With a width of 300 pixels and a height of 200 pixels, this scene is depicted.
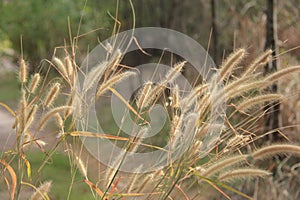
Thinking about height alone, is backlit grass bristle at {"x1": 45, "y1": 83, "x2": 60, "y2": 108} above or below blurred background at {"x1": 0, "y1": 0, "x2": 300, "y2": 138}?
above


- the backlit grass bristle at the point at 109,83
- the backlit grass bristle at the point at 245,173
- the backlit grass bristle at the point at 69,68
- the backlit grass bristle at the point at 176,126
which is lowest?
the backlit grass bristle at the point at 245,173

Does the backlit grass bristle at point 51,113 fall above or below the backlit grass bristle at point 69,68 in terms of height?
below

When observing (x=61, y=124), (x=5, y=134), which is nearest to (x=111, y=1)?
(x=5, y=134)

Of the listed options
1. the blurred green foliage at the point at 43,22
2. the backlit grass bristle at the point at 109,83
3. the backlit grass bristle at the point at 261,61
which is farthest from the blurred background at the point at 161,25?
the backlit grass bristle at the point at 109,83

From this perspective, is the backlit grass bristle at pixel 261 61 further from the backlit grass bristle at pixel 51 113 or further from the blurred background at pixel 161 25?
the blurred background at pixel 161 25

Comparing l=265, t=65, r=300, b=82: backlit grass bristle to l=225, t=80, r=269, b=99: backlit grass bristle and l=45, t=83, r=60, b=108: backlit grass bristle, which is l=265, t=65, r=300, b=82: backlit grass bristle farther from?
l=45, t=83, r=60, b=108: backlit grass bristle

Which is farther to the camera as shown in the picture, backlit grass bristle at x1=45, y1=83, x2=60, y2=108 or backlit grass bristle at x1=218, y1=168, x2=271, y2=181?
backlit grass bristle at x1=45, y1=83, x2=60, y2=108

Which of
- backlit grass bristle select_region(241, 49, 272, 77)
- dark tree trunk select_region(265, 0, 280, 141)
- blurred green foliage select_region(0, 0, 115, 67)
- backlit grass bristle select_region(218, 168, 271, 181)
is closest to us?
backlit grass bristle select_region(218, 168, 271, 181)

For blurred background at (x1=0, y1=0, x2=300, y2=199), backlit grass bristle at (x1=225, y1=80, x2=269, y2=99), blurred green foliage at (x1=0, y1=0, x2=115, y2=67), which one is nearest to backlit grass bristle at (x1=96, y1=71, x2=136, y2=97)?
backlit grass bristle at (x1=225, y1=80, x2=269, y2=99)

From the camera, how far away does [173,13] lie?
19.6ft

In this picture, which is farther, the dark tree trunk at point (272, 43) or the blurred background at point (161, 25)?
the blurred background at point (161, 25)

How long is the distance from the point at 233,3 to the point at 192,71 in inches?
35.8

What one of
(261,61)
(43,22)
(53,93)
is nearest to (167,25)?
(43,22)

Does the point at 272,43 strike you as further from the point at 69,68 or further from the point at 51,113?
the point at 51,113
